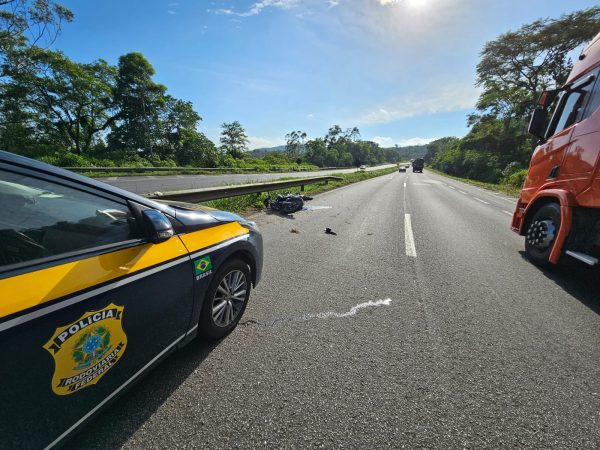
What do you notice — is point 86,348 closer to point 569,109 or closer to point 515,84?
point 569,109

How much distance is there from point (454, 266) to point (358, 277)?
1809 millimetres

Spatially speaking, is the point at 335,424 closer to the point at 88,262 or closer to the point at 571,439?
the point at 571,439

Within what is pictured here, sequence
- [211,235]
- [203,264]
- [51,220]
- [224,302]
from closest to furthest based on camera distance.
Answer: [51,220] → [203,264] → [211,235] → [224,302]

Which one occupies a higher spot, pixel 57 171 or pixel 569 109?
pixel 569 109

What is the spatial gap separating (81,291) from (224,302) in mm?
1260

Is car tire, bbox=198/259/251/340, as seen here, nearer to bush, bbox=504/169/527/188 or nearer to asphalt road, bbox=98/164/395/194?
asphalt road, bbox=98/164/395/194

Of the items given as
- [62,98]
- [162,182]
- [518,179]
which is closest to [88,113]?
[62,98]

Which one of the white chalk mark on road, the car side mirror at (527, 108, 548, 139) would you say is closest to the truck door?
the white chalk mark on road

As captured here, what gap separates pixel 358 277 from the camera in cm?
383

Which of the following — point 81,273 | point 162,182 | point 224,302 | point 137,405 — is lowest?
point 162,182

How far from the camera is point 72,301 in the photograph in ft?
3.93

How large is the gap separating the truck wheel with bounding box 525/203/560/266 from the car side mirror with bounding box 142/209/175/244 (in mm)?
5270

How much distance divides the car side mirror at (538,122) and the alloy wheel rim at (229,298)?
568 cm

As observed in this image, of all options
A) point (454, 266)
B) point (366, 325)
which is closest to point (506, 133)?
point (454, 266)
